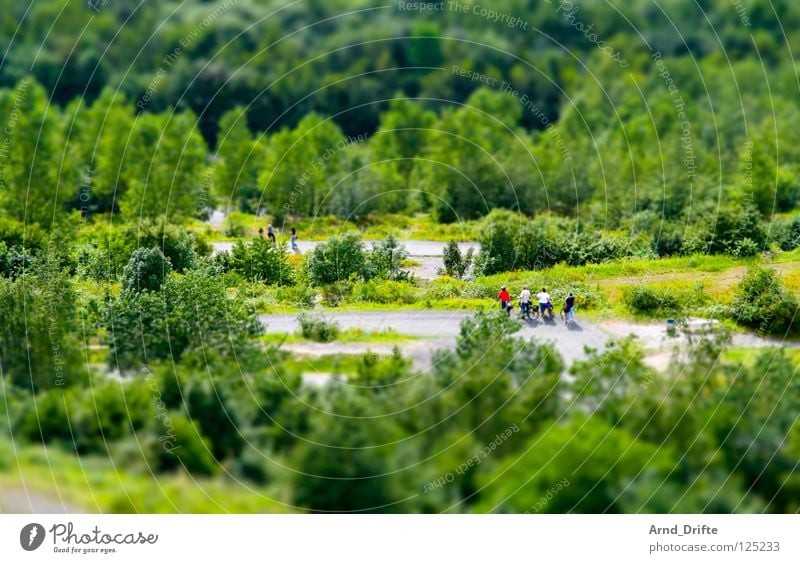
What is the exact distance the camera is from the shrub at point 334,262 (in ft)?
160

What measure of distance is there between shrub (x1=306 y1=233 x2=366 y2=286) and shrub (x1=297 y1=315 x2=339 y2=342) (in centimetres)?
713

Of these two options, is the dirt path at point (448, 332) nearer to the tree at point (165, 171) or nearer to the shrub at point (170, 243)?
the shrub at point (170, 243)

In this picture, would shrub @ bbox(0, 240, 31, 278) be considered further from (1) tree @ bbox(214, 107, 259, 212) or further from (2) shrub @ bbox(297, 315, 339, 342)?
(1) tree @ bbox(214, 107, 259, 212)

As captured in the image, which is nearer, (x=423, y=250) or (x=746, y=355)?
(x=746, y=355)

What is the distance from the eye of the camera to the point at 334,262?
48750 millimetres

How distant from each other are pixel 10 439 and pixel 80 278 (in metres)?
17.0

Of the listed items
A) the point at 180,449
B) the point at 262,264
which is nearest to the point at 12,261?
the point at 262,264

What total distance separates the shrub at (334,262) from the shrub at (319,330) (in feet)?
23.4

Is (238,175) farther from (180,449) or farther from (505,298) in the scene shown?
(180,449)

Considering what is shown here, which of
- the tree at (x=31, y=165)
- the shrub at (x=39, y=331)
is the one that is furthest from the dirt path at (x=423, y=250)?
the shrub at (x=39, y=331)

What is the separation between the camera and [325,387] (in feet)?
112

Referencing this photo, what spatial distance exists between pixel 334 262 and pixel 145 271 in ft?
27.2

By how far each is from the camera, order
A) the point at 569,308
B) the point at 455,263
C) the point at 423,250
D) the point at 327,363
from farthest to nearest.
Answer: the point at 423,250 → the point at 455,263 → the point at 569,308 → the point at 327,363

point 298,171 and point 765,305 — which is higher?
point 298,171
